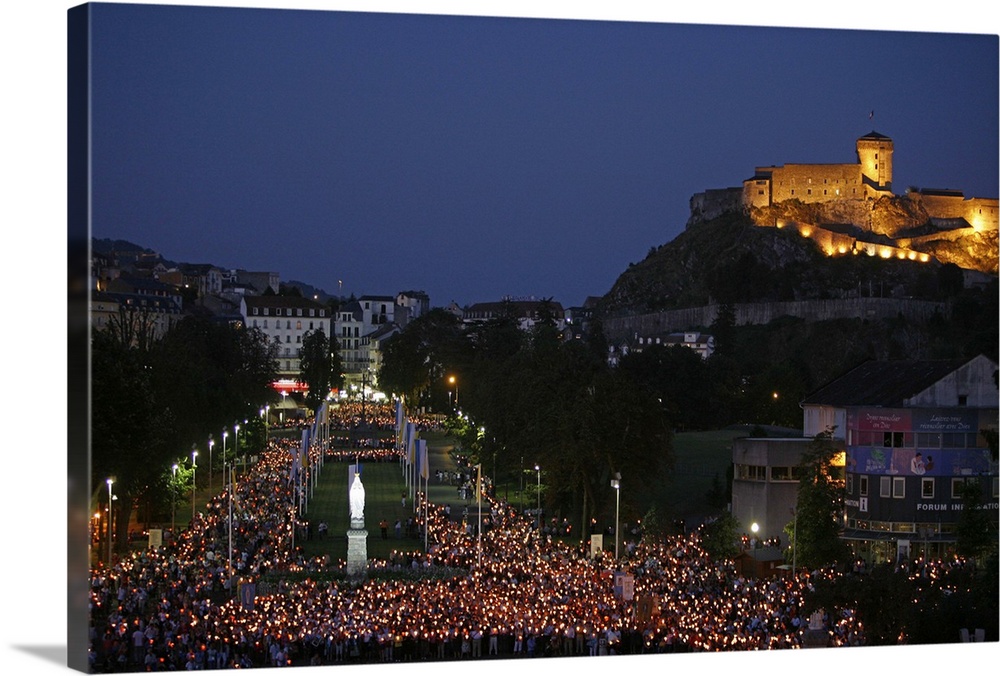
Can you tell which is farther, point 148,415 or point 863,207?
point 863,207

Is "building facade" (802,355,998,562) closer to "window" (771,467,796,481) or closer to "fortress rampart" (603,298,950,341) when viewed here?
"window" (771,467,796,481)

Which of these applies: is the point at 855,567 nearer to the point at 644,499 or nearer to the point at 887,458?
the point at 887,458

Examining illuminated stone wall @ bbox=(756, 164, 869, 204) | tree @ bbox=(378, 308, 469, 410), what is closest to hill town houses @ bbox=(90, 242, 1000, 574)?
tree @ bbox=(378, 308, 469, 410)

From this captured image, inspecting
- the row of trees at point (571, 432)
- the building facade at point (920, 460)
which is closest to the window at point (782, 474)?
the building facade at point (920, 460)

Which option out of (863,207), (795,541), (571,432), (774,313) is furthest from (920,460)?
(863,207)

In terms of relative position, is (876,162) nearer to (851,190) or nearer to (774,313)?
(851,190)
